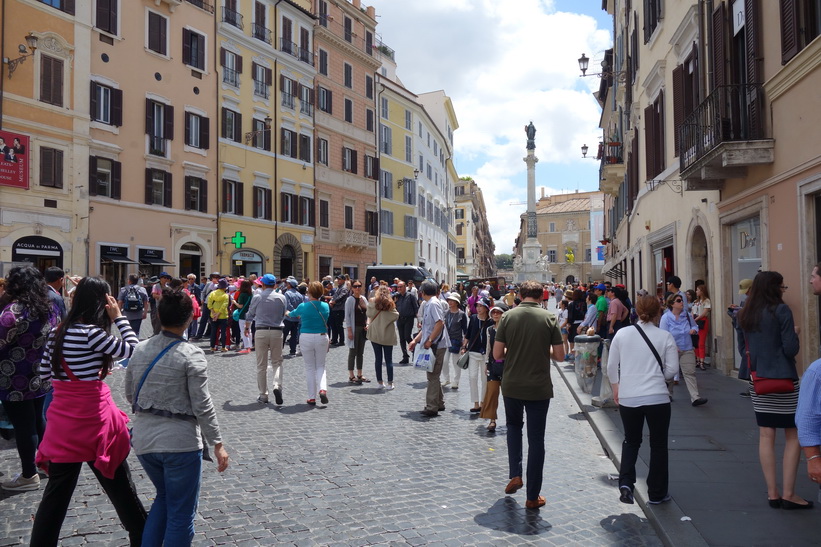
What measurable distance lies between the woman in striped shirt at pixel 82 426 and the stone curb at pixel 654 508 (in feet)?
11.4

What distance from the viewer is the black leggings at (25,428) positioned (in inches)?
212

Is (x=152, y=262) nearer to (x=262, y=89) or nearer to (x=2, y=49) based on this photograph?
(x=2, y=49)

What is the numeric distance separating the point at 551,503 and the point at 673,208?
12.6m

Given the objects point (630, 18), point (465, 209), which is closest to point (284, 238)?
point (630, 18)

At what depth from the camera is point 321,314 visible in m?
9.59

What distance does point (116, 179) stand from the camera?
25547mm

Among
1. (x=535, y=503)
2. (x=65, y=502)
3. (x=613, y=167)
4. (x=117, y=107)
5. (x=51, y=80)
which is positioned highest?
(x=51, y=80)

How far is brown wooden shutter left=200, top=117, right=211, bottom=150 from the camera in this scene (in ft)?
98.1

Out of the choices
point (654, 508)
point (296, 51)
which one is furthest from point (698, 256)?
point (296, 51)

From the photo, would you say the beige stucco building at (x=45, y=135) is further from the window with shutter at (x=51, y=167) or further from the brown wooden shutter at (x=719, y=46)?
the brown wooden shutter at (x=719, y=46)

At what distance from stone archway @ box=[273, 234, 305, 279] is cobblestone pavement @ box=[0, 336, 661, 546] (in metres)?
26.0

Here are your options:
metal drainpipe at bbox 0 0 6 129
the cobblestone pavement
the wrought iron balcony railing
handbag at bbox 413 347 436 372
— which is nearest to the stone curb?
the cobblestone pavement

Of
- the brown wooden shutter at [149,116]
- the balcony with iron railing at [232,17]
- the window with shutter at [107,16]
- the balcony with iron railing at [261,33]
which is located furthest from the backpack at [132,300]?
the balcony with iron railing at [261,33]

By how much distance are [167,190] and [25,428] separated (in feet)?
79.1
